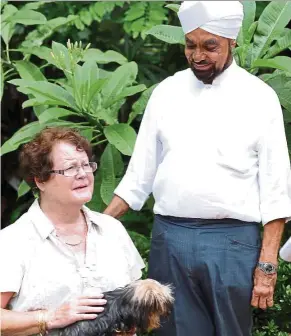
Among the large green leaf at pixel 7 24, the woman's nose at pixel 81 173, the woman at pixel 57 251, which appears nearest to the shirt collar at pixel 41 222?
the woman at pixel 57 251

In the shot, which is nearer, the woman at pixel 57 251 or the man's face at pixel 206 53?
the woman at pixel 57 251

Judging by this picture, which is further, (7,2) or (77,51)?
(7,2)

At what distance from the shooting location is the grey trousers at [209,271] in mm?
3822

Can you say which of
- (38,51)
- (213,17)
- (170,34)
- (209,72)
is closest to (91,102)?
(170,34)

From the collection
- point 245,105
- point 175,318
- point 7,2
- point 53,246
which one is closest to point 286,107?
Answer: point 245,105

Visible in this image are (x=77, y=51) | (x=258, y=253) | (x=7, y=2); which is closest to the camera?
(x=258, y=253)

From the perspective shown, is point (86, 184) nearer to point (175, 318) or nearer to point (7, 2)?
point (175, 318)

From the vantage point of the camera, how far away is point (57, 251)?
11.8ft

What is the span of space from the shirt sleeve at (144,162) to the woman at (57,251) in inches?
13.9

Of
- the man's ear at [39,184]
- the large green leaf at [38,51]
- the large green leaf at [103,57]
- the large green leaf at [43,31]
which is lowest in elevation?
the man's ear at [39,184]

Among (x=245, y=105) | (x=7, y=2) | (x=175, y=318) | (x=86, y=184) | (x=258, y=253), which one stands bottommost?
(x=175, y=318)

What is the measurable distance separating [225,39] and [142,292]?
109 centimetres

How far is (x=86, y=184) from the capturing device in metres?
3.61

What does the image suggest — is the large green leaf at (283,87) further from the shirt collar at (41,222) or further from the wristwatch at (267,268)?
the shirt collar at (41,222)
